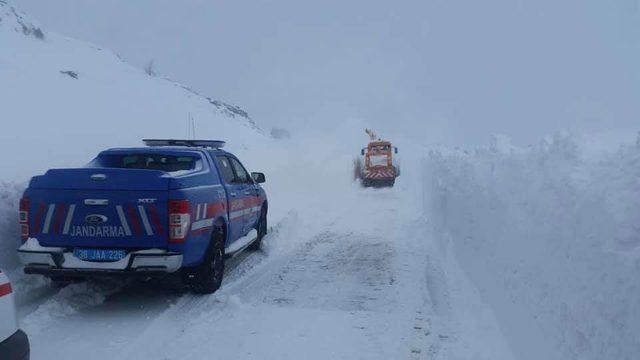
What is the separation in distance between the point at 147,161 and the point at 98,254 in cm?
199

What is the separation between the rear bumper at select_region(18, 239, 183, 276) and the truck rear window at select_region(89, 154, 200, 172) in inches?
72.6

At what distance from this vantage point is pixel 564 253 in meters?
4.40

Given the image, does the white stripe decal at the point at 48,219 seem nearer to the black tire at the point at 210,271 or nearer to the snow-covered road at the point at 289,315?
the snow-covered road at the point at 289,315

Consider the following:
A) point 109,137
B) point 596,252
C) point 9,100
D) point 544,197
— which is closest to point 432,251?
point 544,197

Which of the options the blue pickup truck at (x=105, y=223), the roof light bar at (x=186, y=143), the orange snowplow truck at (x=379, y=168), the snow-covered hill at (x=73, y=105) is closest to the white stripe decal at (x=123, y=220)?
the blue pickup truck at (x=105, y=223)

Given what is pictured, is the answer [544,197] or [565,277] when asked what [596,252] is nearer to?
[565,277]

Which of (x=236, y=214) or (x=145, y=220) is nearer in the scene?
(x=145, y=220)

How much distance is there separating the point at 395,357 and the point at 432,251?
4836 mm

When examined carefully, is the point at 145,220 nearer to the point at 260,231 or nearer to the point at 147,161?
the point at 147,161

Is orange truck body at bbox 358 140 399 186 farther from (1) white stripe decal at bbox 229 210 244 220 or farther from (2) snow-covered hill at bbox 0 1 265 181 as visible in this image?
(1) white stripe decal at bbox 229 210 244 220

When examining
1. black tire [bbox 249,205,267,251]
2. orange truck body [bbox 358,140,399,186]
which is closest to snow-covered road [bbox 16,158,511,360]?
black tire [bbox 249,205,267,251]

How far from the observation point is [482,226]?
24.9ft

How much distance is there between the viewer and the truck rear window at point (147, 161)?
732 cm

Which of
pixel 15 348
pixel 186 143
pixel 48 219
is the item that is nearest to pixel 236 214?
pixel 186 143
